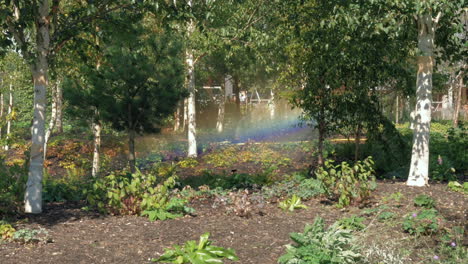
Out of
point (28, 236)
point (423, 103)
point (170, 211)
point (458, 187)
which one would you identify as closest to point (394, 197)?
point (458, 187)

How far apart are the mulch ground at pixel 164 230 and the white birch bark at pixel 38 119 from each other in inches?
11.7

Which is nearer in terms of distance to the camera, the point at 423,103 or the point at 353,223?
the point at 353,223

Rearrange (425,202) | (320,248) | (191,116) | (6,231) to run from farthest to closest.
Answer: (191,116), (425,202), (6,231), (320,248)

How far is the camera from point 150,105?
11.3 meters

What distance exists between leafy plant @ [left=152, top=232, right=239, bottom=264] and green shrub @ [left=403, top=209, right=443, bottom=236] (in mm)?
2224

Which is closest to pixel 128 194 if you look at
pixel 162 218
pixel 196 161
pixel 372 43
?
pixel 162 218

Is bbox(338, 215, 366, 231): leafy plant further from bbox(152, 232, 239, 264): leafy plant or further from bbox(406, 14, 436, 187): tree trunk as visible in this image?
bbox(406, 14, 436, 187): tree trunk

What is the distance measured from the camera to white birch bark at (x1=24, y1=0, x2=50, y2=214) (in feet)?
22.5

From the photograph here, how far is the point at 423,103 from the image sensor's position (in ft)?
27.8

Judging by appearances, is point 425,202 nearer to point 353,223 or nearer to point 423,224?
point 423,224

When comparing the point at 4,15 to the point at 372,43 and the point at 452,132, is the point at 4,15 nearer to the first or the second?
the point at 372,43

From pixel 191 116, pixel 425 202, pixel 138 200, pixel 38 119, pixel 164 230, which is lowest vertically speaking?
pixel 164 230

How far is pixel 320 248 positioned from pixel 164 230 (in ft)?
6.97

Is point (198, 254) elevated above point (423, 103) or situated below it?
below
